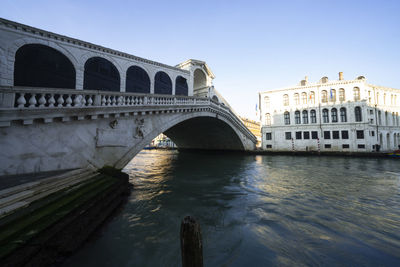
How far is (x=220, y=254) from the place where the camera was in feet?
9.70

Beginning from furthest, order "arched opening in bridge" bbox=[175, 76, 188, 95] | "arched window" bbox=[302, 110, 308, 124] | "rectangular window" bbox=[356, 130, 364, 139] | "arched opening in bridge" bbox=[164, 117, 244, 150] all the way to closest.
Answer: "arched window" bbox=[302, 110, 308, 124]
"rectangular window" bbox=[356, 130, 364, 139]
"arched opening in bridge" bbox=[164, 117, 244, 150]
"arched opening in bridge" bbox=[175, 76, 188, 95]

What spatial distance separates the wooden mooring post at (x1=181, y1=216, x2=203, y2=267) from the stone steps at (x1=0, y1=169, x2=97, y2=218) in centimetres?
314

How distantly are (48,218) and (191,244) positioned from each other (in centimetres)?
280

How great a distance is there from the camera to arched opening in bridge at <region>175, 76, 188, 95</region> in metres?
15.5

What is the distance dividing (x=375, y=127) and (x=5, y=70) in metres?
36.7

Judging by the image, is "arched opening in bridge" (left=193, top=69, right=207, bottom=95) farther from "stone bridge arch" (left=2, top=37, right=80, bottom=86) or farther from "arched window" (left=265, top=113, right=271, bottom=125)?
"stone bridge arch" (left=2, top=37, right=80, bottom=86)

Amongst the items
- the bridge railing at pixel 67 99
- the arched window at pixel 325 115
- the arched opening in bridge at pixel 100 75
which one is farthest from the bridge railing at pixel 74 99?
the arched window at pixel 325 115

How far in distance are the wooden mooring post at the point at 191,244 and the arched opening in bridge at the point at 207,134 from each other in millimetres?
17556

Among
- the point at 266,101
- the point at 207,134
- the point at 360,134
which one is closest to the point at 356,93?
the point at 360,134

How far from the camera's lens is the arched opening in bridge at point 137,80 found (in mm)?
11422

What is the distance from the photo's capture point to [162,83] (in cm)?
1385

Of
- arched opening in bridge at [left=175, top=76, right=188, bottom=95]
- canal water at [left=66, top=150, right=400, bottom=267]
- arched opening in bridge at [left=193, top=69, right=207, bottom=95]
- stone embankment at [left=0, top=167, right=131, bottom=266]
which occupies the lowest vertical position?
canal water at [left=66, top=150, right=400, bottom=267]

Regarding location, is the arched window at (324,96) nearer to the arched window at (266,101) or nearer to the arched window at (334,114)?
the arched window at (334,114)

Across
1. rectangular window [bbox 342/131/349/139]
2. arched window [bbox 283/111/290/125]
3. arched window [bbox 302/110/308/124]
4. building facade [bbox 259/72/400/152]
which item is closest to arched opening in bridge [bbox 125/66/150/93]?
building facade [bbox 259/72/400/152]
